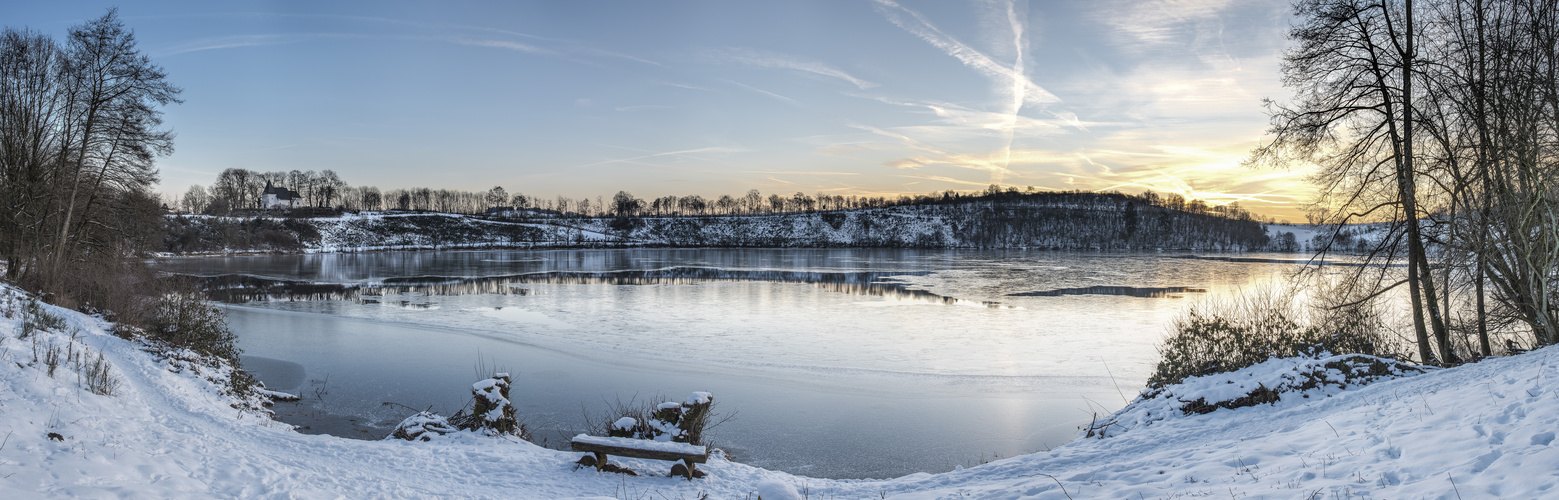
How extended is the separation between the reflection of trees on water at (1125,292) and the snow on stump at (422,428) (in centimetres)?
2353

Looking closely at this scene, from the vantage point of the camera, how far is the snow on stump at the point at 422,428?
812 cm

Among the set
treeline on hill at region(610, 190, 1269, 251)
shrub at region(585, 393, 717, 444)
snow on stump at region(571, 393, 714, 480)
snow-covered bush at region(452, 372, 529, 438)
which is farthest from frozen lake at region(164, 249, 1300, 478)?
treeline on hill at region(610, 190, 1269, 251)

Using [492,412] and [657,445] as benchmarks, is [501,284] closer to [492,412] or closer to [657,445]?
[492,412]

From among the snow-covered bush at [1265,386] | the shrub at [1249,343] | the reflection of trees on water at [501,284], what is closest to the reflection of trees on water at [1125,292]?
the reflection of trees on water at [501,284]

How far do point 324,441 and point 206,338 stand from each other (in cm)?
823

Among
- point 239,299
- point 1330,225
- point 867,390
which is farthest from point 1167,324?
point 239,299

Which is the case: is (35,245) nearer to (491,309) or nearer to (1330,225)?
(491,309)

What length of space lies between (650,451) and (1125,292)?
93.2 ft

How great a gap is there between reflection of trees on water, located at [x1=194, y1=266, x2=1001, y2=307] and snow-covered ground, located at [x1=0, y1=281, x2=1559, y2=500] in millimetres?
17327

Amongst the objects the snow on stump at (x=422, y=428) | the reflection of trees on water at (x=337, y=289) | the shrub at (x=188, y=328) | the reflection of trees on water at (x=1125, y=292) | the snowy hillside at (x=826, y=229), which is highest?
the snowy hillside at (x=826, y=229)

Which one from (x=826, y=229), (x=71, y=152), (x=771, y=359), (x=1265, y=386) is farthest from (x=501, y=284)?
(x=826, y=229)

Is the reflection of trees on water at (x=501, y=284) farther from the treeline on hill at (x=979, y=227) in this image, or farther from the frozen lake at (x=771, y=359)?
the treeline on hill at (x=979, y=227)

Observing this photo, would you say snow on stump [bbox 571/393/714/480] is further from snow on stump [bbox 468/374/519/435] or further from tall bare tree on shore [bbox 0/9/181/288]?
tall bare tree on shore [bbox 0/9/181/288]

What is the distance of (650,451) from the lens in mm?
6930
